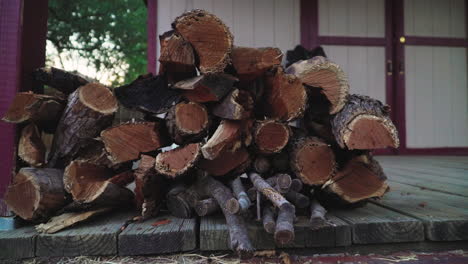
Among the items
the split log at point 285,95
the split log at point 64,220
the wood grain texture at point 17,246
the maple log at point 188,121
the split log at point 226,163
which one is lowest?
the wood grain texture at point 17,246

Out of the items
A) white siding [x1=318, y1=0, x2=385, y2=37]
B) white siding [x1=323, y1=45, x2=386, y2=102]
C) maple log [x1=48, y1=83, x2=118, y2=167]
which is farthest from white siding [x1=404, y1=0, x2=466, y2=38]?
maple log [x1=48, y1=83, x2=118, y2=167]

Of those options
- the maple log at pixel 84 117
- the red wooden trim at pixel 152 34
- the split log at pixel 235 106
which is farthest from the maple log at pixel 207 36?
the red wooden trim at pixel 152 34

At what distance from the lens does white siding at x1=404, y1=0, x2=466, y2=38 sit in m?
5.15

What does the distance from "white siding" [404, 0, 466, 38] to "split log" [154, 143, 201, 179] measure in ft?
15.7

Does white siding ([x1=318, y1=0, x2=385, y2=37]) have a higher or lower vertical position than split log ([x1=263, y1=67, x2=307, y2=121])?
higher

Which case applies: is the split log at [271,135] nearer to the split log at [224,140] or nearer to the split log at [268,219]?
the split log at [224,140]

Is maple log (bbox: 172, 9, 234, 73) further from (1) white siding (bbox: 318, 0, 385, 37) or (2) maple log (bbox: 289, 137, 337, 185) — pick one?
(1) white siding (bbox: 318, 0, 385, 37)

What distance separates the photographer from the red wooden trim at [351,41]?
195 inches

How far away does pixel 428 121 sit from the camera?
5180 mm

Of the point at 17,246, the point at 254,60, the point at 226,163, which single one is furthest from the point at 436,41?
the point at 17,246

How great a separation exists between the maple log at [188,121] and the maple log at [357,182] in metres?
0.65

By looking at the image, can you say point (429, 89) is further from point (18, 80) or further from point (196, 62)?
point (18, 80)

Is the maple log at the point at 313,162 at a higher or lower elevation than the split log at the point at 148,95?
lower

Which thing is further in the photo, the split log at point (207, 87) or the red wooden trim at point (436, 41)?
the red wooden trim at point (436, 41)
